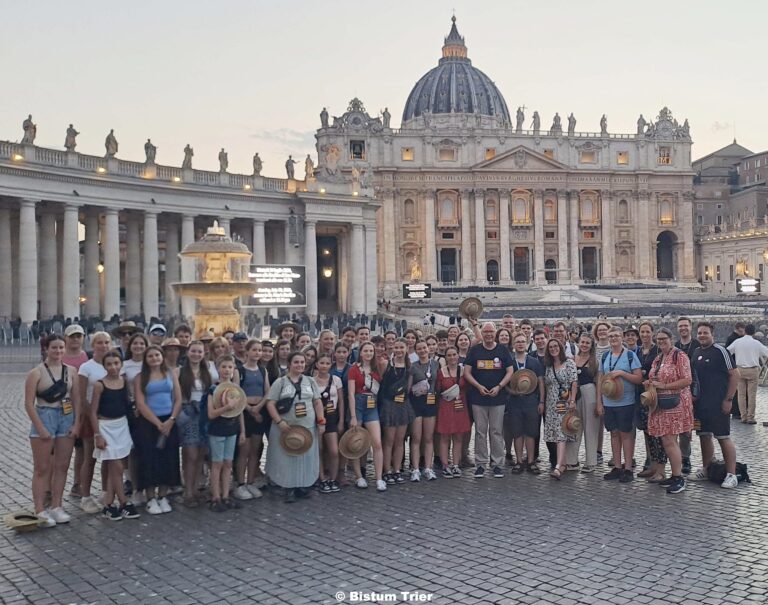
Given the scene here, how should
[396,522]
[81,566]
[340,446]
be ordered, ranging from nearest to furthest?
1. [81,566]
2. [396,522]
3. [340,446]

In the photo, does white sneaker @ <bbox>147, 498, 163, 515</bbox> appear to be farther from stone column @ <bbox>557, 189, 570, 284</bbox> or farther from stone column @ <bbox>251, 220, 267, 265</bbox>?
stone column @ <bbox>557, 189, 570, 284</bbox>

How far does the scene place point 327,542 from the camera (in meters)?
8.26

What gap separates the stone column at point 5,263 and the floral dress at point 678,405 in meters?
33.6

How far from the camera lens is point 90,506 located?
9.49 metres

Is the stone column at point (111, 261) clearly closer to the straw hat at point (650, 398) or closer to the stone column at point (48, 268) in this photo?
the stone column at point (48, 268)

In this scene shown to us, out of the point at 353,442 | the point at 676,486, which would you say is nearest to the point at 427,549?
the point at 353,442

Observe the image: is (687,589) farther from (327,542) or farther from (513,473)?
(513,473)

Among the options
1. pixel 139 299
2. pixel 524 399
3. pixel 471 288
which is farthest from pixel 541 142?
pixel 524 399

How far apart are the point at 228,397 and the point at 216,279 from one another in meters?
13.7

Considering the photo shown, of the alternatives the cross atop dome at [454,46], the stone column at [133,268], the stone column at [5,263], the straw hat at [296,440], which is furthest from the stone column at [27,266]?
the cross atop dome at [454,46]

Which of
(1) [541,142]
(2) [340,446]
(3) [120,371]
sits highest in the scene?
(1) [541,142]

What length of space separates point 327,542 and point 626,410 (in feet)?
16.3

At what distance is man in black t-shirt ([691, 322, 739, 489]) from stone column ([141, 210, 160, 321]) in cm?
3381

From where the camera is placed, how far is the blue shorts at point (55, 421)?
8.90m
